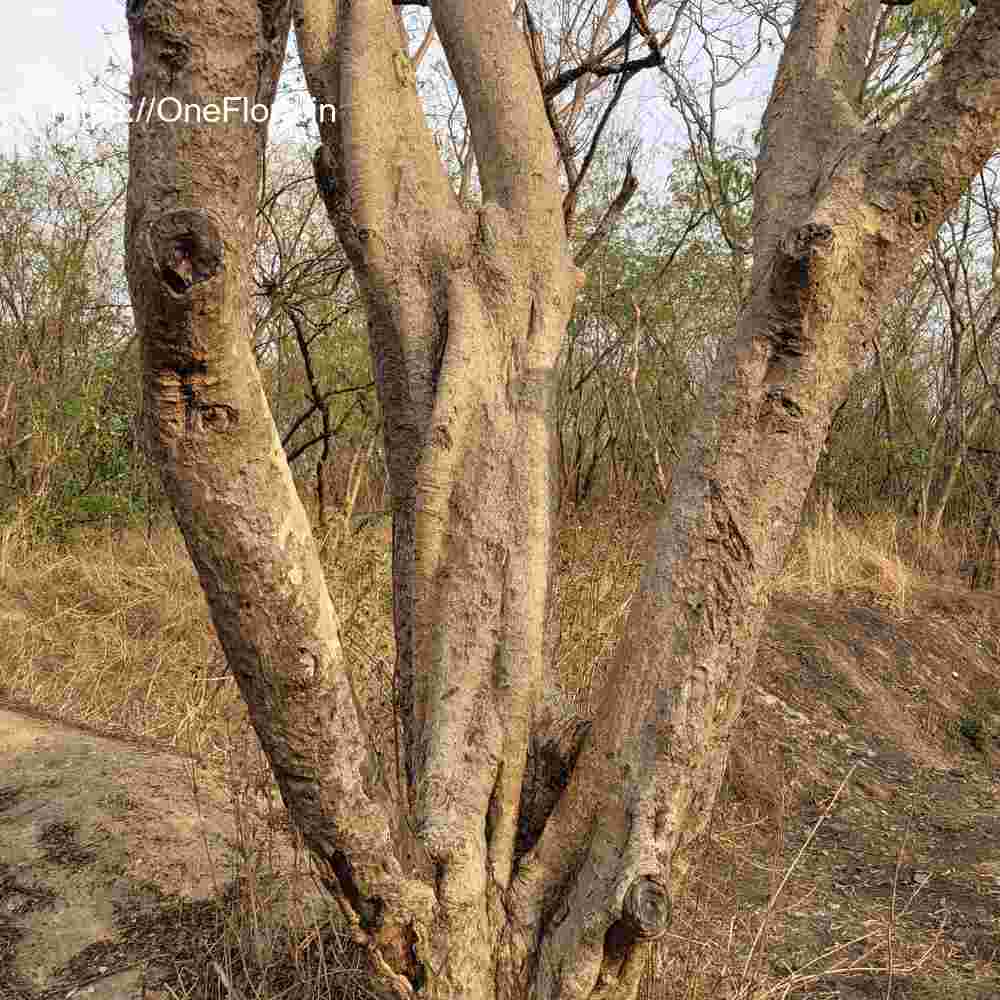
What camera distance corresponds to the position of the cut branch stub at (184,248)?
37.1 inches

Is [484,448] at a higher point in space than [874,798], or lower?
higher

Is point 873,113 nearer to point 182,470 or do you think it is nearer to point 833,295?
point 833,295

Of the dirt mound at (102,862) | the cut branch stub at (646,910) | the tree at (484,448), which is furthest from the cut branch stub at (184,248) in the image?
the dirt mound at (102,862)

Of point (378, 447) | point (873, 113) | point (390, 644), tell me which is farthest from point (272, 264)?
point (873, 113)

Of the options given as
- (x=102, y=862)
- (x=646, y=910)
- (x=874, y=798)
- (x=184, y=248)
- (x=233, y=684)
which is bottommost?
(x=874, y=798)

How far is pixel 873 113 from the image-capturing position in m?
6.84

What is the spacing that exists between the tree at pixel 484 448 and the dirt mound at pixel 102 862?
2.81ft

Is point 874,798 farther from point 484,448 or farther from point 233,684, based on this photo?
point 484,448

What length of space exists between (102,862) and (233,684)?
1.07 meters

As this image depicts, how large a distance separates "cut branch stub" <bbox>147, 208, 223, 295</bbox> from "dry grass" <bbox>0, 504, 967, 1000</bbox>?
1.39 metres

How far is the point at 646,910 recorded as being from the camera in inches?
58.8

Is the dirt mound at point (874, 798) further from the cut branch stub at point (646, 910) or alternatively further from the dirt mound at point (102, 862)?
the dirt mound at point (102, 862)

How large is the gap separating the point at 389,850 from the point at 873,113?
717 centimetres

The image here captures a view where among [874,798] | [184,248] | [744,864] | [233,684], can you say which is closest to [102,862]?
[233,684]
